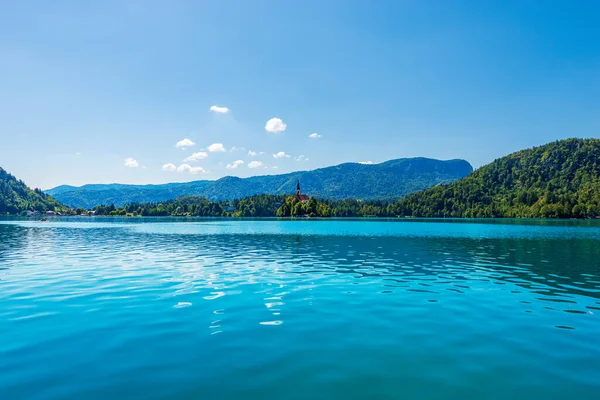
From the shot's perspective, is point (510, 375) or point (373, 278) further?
point (373, 278)

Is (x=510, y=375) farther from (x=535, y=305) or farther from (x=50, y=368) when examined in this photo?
(x=50, y=368)

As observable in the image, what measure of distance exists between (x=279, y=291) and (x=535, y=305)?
13508 millimetres

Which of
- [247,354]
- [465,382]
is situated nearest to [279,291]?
[247,354]

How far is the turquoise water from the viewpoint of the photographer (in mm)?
9688

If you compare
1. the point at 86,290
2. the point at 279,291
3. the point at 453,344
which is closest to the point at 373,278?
the point at 279,291

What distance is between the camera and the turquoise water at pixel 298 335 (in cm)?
969

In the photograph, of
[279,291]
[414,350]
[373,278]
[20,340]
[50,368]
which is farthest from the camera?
[373,278]

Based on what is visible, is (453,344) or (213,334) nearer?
(453,344)

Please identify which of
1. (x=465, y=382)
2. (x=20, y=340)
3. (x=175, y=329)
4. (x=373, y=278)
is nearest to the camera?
(x=465, y=382)

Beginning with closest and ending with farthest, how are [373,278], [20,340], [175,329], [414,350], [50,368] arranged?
[50,368], [414,350], [20,340], [175,329], [373,278]

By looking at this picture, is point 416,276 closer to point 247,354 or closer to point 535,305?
point 535,305

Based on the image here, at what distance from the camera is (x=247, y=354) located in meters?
11.9

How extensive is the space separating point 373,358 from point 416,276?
1760 centimetres

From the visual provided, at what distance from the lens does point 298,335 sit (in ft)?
45.8
